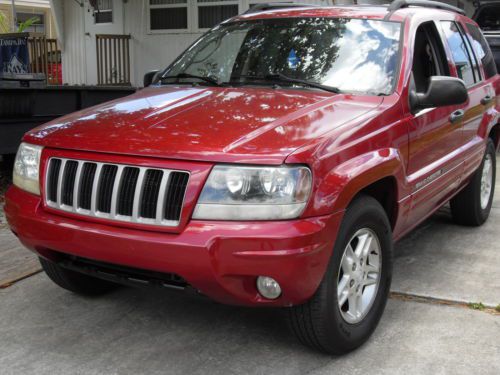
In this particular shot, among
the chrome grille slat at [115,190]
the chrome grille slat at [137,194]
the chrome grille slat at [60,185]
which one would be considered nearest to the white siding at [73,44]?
the chrome grille slat at [60,185]

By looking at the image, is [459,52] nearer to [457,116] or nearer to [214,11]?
[457,116]

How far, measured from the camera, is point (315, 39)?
4.13 meters

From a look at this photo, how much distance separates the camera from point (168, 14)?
1332 centimetres

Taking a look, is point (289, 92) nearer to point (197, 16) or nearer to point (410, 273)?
point (410, 273)

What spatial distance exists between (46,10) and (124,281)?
892 inches

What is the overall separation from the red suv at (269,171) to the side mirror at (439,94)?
0.01 meters

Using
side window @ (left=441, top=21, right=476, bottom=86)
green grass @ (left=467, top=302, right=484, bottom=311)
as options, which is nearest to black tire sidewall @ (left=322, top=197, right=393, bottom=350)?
green grass @ (left=467, top=302, right=484, bottom=311)

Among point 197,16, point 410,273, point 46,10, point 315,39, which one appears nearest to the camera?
point 315,39

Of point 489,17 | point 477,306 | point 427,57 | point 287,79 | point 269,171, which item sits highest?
point 489,17

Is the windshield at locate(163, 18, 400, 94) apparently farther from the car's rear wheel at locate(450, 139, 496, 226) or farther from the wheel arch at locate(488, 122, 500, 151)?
the wheel arch at locate(488, 122, 500, 151)

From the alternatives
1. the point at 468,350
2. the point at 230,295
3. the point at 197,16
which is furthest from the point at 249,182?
the point at 197,16

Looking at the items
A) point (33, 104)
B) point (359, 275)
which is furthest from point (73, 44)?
point (359, 275)

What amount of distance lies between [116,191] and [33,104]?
165 inches

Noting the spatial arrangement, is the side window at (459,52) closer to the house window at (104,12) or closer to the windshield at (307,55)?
the windshield at (307,55)
